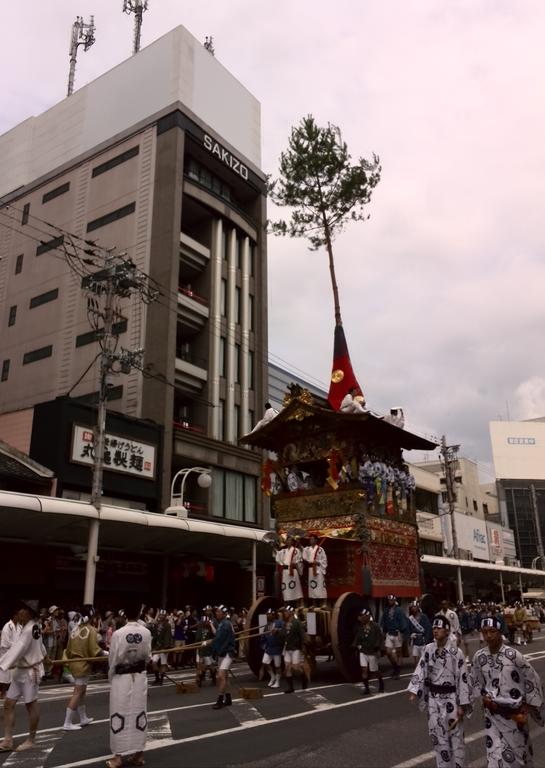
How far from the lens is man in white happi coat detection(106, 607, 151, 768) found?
23.1 ft

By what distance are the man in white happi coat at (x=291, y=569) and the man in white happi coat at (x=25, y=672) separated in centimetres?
600

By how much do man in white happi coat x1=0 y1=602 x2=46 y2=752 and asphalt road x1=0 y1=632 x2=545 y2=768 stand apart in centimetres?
46

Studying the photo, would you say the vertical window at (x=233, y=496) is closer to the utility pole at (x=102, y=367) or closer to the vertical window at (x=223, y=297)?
the vertical window at (x=223, y=297)

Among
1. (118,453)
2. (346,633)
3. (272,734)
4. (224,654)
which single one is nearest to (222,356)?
(118,453)

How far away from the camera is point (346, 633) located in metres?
12.5

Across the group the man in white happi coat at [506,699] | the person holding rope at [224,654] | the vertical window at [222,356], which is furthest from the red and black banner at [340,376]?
Answer: the vertical window at [222,356]

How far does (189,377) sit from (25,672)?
97.3 feet

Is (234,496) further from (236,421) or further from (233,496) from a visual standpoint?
(236,421)

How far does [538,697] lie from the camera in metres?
5.52

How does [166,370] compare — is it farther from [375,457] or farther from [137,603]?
[375,457]

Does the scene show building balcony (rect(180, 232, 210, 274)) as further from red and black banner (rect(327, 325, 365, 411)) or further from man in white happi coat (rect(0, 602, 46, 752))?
man in white happi coat (rect(0, 602, 46, 752))

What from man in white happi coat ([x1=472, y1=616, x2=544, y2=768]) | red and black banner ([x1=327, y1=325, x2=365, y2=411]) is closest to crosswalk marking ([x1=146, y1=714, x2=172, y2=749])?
man in white happi coat ([x1=472, y1=616, x2=544, y2=768])

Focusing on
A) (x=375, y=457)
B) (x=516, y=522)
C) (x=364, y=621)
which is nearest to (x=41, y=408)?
(x=375, y=457)

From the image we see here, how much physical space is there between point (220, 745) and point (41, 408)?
914 inches
